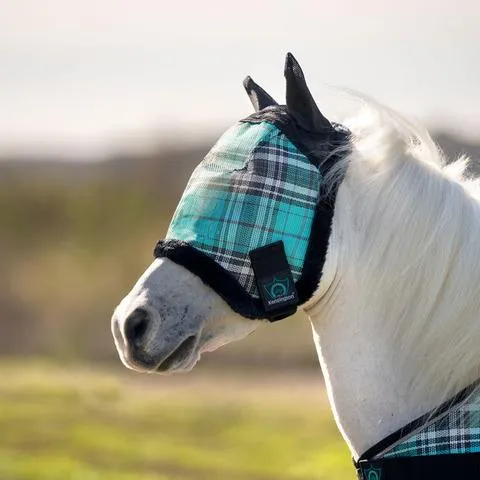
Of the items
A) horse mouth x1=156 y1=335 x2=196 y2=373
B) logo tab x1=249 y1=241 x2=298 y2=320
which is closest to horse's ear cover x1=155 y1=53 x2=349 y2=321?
logo tab x1=249 y1=241 x2=298 y2=320

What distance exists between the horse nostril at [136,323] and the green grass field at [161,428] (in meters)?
5.73

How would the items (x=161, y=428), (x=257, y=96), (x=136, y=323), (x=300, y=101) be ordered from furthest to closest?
(x=161, y=428) < (x=257, y=96) < (x=300, y=101) < (x=136, y=323)

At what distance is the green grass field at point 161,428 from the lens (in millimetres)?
9328

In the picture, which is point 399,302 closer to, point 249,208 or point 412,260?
point 412,260

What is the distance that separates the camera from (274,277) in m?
2.59

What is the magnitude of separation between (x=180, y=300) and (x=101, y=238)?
1895cm

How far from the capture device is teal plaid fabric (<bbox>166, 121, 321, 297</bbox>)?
2596 mm

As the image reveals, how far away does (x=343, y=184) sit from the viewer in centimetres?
263

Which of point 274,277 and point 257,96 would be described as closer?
point 274,277

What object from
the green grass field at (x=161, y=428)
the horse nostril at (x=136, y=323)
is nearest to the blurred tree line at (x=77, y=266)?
the green grass field at (x=161, y=428)

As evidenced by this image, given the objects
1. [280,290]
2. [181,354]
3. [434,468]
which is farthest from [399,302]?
[181,354]

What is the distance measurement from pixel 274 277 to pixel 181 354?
0.26 metres

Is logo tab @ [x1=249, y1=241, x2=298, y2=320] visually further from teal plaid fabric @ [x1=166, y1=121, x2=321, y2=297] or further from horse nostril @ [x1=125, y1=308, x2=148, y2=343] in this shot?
horse nostril @ [x1=125, y1=308, x2=148, y2=343]

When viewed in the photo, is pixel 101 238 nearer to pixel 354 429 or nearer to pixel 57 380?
pixel 57 380
